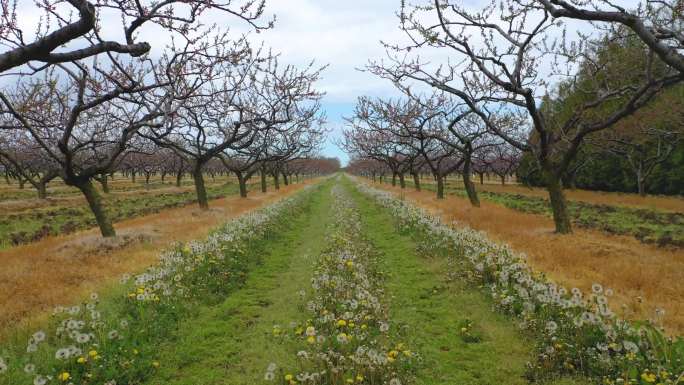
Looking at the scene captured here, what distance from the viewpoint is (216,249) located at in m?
11.8

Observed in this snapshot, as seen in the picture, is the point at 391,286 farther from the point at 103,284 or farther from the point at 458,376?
the point at 103,284

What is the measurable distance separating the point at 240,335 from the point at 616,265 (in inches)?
362

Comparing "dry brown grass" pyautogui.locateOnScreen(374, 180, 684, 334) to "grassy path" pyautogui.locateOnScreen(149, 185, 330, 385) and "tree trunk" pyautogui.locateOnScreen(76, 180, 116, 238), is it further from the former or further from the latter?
"tree trunk" pyautogui.locateOnScreen(76, 180, 116, 238)

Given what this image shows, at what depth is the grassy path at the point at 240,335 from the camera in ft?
20.2

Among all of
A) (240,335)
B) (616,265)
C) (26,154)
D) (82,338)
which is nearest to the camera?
(82,338)

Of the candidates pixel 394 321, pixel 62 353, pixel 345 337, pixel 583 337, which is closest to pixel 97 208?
pixel 62 353

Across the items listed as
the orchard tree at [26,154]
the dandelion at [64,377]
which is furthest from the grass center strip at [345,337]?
the orchard tree at [26,154]

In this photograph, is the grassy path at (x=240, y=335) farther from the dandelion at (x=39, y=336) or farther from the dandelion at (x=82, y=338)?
the dandelion at (x=39, y=336)

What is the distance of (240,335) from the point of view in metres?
7.54

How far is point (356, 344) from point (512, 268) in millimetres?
4128

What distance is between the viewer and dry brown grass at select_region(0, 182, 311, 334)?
866cm

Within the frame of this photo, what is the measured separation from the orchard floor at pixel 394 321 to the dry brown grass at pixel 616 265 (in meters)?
2.29

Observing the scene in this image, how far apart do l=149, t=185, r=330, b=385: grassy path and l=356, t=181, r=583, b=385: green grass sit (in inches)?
85.5

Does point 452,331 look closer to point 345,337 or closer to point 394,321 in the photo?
point 394,321
